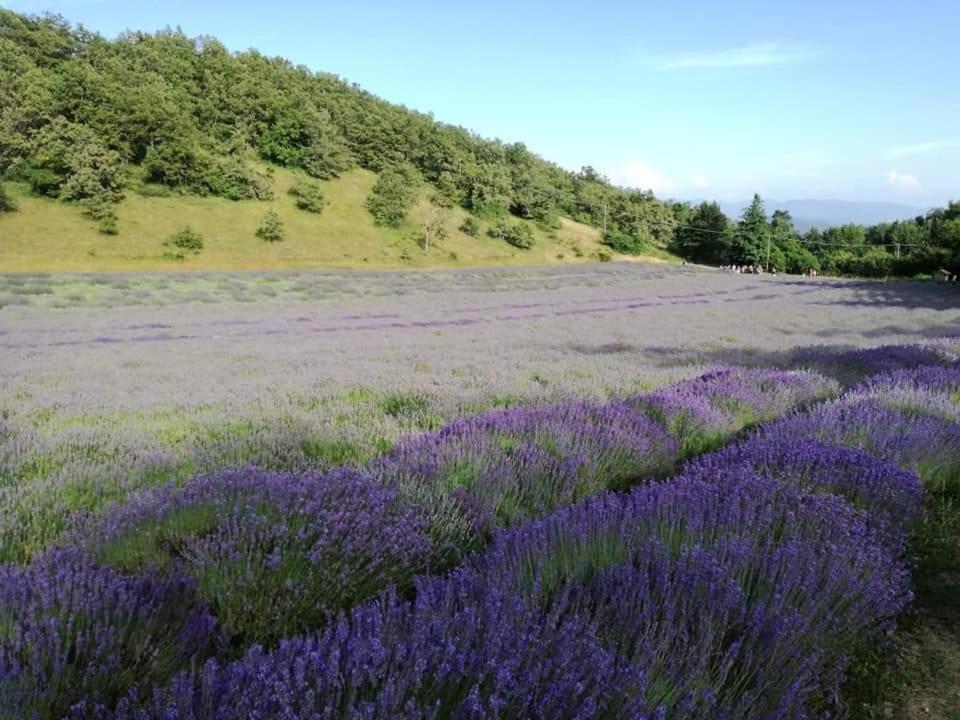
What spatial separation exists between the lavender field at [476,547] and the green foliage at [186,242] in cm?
4064

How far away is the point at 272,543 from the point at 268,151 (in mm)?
67942

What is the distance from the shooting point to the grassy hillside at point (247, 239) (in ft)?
133

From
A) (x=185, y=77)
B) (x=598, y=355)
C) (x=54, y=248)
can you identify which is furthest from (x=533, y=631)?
(x=185, y=77)

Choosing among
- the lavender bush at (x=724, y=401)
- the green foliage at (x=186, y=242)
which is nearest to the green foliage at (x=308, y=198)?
the green foliage at (x=186, y=242)

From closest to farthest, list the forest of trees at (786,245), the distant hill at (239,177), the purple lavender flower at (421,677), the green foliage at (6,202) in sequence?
1. the purple lavender flower at (421,677)
2. the green foliage at (6,202)
3. the distant hill at (239,177)
4. the forest of trees at (786,245)

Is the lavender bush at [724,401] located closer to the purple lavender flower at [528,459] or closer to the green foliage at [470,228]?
the purple lavender flower at [528,459]

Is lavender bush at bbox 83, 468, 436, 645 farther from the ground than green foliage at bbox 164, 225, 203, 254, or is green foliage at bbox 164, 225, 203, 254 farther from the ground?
green foliage at bbox 164, 225, 203, 254

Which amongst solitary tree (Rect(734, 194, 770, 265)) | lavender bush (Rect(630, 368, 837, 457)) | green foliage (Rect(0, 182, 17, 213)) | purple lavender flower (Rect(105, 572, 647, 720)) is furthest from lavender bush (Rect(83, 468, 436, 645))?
solitary tree (Rect(734, 194, 770, 265))

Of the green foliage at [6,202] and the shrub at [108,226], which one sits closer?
the green foliage at [6,202]

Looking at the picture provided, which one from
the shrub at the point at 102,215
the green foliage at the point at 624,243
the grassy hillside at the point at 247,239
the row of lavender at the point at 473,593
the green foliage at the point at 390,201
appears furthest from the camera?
the green foliage at the point at 624,243

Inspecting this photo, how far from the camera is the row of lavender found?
61.1 inches

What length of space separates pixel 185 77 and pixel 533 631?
7661 cm

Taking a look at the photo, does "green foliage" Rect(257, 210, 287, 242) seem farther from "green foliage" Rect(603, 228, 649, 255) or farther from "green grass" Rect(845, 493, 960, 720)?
"green grass" Rect(845, 493, 960, 720)

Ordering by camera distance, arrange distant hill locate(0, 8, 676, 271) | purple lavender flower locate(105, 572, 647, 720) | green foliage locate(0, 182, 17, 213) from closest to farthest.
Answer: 1. purple lavender flower locate(105, 572, 647, 720)
2. green foliage locate(0, 182, 17, 213)
3. distant hill locate(0, 8, 676, 271)
